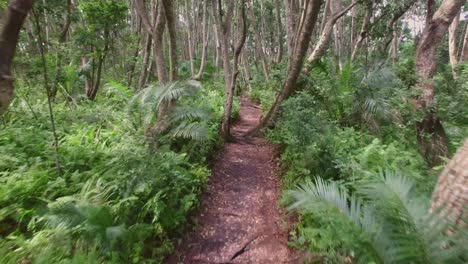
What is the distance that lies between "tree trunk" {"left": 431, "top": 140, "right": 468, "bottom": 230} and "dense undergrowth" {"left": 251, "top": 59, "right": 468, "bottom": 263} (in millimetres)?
106

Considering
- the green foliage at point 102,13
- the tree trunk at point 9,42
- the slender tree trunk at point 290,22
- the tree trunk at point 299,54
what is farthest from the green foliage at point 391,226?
the slender tree trunk at point 290,22

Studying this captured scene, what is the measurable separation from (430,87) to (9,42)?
735cm

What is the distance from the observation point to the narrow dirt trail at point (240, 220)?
3469mm

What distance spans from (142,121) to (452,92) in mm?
8268

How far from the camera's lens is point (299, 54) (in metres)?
6.89

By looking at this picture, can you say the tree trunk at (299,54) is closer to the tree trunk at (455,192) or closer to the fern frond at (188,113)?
the fern frond at (188,113)

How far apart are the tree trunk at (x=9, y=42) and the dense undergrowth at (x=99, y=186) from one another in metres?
1.49

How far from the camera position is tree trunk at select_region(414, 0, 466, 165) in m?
5.80

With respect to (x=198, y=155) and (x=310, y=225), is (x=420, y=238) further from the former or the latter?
(x=198, y=155)

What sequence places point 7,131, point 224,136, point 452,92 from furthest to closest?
point 452,92 → point 224,136 → point 7,131

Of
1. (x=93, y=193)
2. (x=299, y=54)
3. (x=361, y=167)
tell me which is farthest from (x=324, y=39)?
(x=93, y=193)

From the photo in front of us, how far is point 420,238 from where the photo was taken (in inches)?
87.5

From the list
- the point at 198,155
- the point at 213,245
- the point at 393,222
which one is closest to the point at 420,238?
the point at 393,222

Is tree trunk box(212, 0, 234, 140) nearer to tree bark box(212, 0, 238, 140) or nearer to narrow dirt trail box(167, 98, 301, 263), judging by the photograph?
tree bark box(212, 0, 238, 140)
